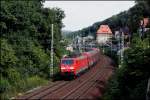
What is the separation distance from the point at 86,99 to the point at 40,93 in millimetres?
5141

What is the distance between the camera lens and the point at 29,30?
162 feet

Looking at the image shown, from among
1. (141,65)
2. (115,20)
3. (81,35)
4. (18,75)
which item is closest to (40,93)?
(18,75)

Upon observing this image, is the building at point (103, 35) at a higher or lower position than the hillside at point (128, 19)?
lower

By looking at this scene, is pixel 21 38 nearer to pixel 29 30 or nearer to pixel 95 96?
pixel 29 30

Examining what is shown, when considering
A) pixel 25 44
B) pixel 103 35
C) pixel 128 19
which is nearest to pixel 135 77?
pixel 25 44

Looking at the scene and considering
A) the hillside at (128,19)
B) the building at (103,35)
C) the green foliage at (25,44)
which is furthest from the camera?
the building at (103,35)

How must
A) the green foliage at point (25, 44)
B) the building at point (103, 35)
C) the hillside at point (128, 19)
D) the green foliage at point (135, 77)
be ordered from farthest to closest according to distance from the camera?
the building at point (103, 35) → the hillside at point (128, 19) → the green foliage at point (25, 44) → the green foliage at point (135, 77)

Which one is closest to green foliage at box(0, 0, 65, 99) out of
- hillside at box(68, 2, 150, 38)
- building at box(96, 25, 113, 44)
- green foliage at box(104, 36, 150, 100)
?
hillside at box(68, 2, 150, 38)

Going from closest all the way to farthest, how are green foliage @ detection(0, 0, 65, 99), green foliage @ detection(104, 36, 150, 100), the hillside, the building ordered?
green foliage @ detection(104, 36, 150, 100), green foliage @ detection(0, 0, 65, 99), the hillside, the building

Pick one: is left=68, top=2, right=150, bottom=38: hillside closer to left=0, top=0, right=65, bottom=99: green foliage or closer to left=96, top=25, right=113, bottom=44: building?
left=96, top=25, right=113, bottom=44: building

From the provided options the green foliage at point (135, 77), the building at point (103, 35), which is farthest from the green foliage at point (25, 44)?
the building at point (103, 35)

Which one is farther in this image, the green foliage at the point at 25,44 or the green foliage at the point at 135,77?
the green foliage at the point at 25,44

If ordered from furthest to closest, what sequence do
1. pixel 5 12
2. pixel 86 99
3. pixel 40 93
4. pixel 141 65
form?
pixel 5 12
pixel 40 93
pixel 86 99
pixel 141 65

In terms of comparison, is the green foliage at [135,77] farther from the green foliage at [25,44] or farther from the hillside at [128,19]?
the hillside at [128,19]
